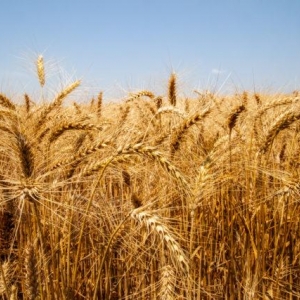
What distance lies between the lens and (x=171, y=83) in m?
2.96

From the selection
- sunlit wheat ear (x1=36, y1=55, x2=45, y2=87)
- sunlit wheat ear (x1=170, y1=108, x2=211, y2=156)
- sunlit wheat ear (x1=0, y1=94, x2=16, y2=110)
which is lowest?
sunlit wheat ear (x1=170, y1=108, x2=211, y2=156)

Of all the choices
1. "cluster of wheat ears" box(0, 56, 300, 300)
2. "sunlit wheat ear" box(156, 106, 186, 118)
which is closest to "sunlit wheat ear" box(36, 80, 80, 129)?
"cluster of wheat ears" box(0, 56, 300, 300)

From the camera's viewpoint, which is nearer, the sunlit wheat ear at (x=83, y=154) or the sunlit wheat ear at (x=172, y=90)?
the sunlit wheat ear at (x=83, y=154)

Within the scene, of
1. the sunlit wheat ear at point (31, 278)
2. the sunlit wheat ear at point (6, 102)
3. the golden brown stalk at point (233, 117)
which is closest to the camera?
the sunlit wheat ear at point (31, 278)

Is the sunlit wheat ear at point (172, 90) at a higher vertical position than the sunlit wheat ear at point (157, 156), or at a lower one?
higher

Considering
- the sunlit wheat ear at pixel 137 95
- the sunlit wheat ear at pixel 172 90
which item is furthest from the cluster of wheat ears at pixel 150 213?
the sunlit wheat ear at pixel 137 95

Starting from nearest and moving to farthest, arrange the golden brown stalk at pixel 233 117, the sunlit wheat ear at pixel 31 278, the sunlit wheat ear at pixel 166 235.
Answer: the sunlit wheat ear at pixel 166 235 < the sunlit wheat ear at pixel 31 278 < the golden brown stalk at pixel 233 117

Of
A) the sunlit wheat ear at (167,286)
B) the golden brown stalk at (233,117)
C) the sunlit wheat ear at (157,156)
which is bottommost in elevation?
the sunlit wheat ear at (167,286)

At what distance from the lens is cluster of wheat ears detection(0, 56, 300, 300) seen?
5.27ft

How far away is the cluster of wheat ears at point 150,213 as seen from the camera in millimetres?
1606

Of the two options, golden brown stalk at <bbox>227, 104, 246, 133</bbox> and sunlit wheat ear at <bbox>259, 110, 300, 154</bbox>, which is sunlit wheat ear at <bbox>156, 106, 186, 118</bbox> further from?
sunlit wheat ear at <bbox>259, 110, 300, 154</bbox>

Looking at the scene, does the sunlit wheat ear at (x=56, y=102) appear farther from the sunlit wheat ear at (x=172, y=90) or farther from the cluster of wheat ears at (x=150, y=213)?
the sunlit wheat ear at (x=172, y=90)

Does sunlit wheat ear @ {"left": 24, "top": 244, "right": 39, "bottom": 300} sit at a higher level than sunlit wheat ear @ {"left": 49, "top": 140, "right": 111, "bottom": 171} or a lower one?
lower

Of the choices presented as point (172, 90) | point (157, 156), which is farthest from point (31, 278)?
point (172, 90)
